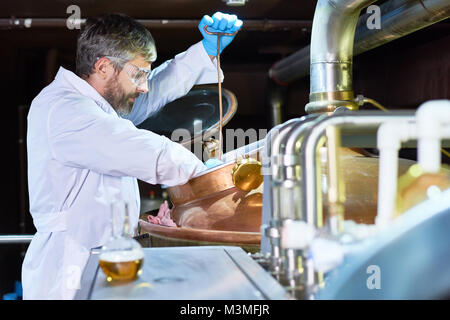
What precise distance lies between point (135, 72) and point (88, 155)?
0.48m

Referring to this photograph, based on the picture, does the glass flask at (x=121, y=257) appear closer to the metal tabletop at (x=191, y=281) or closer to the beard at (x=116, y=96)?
the metal tabletop at (x=191, y=281)

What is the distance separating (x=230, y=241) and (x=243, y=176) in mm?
231

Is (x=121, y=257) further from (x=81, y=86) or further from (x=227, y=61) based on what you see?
(x=227, y=61)

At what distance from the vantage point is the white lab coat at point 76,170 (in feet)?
6.24

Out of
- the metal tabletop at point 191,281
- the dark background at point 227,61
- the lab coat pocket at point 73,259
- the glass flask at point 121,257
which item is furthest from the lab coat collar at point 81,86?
the dark background at point 227,61

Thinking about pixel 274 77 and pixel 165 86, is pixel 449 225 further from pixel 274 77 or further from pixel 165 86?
pixel 274 77

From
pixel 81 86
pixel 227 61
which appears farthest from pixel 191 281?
pixel 227 61

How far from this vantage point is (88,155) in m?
1.92

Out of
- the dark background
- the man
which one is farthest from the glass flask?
the dark background

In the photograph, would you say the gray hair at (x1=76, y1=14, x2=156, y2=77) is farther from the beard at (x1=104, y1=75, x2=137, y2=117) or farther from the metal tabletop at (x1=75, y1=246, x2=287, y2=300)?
the metal tabletop at (x1=75, y1=246, x2=287, y2=300)

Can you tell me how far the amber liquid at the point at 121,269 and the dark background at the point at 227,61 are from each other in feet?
12.9

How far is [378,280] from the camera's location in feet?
2.70

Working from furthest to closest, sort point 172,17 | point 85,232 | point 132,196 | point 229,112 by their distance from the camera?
point 172,17, point 229,112, point 132,196, point 85,232
